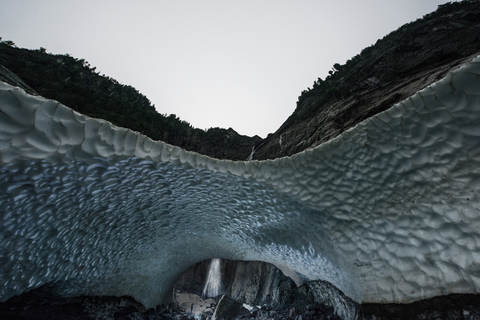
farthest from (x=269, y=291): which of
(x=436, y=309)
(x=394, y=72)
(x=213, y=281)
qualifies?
(x=394, y=72)

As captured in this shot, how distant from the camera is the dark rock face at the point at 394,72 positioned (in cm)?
460

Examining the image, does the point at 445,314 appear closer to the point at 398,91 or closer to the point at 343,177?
the point at 343,177

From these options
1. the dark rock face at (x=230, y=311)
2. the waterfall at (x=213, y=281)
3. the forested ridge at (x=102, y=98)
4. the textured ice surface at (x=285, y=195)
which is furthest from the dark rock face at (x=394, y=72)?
the forested ridge at (x=102, y=98)

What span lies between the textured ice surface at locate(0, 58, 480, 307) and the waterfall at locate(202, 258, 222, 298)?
6233 mm

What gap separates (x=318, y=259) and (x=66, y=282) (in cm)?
358

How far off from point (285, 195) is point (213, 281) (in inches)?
314

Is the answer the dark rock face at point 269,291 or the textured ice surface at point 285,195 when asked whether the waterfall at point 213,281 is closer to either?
the dark rock face at point 269,291

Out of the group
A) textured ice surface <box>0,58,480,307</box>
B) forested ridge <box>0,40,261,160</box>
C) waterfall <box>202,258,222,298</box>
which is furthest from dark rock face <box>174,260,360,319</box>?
forested ridge <box>0,40,261,160</box>

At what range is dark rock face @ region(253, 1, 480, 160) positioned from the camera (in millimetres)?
4598

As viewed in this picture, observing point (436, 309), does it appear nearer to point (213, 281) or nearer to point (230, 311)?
point (230, 311)

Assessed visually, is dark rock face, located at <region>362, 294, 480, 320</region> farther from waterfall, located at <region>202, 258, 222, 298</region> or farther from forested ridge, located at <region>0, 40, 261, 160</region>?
forested ridge, located at <region>0, 40, 261, 160</region>

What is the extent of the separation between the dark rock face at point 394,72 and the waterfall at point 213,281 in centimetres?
512

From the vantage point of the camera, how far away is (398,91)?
4.37 metres

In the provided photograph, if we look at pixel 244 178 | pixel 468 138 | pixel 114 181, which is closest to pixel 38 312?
pixel 114 181
